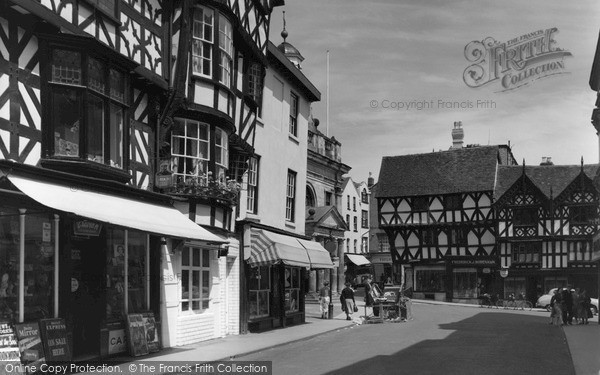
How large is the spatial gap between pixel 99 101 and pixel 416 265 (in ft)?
146

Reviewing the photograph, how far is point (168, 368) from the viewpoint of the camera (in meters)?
13.9

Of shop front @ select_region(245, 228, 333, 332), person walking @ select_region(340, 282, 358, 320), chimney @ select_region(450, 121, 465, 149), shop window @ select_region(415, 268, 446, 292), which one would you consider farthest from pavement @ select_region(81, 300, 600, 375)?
chimney @ select_region(450, 121, 465, 149)

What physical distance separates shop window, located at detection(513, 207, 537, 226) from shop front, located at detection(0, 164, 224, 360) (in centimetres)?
4028

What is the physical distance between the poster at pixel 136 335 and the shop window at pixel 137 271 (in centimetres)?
32

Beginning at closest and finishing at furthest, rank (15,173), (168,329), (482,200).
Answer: (15,173)
(168,329)
(482,200)

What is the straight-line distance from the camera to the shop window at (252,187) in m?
24.0

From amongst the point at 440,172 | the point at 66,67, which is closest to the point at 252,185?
the point at 66,67

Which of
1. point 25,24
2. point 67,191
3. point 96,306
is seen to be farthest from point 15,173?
point 96,306

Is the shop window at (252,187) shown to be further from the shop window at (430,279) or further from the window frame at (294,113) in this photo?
the shop window at (430,279)

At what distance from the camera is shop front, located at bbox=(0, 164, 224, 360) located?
12.5 meters

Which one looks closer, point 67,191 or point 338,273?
point 67,191

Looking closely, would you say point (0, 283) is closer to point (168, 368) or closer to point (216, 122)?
point (168, 368)

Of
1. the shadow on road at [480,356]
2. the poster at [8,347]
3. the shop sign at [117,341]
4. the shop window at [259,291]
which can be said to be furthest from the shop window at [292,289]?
the poster at [8,347]

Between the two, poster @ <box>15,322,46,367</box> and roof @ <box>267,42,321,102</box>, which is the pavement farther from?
roof @ <box>267,42,321,102</box>
